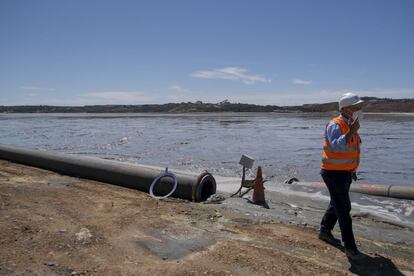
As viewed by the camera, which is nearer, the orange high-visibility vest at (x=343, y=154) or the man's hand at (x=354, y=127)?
the man's hand at (x=354, y=127)

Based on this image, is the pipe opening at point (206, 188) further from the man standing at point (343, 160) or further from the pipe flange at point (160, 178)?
the man standing at point (343, 160)

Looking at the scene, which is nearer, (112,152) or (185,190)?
(185,190)

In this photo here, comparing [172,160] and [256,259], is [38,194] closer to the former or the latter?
[256,259]

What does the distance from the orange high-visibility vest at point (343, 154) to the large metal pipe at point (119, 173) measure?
11.4 feet

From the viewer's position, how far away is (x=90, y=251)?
16.5 ft

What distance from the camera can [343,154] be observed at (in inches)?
198

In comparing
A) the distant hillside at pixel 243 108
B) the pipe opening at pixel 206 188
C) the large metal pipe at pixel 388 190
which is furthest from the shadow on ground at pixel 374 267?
the distant hillside at pixel 243 108

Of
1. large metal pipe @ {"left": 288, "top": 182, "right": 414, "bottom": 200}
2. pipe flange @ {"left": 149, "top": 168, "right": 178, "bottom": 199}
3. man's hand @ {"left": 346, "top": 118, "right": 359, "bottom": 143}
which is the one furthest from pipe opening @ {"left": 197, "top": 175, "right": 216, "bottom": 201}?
man's hand @ {"left": 346, "top": 118, "right": 359, "bottom": 143}

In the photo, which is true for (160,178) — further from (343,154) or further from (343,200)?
(343,154)

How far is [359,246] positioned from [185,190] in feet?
11.3

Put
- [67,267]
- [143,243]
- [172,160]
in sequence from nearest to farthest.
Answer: [67,267] < [143,243] < [172,160]

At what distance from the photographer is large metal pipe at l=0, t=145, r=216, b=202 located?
823cm

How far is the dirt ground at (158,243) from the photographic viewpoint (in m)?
4.66

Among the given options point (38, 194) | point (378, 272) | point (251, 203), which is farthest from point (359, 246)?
point (38, 194)
